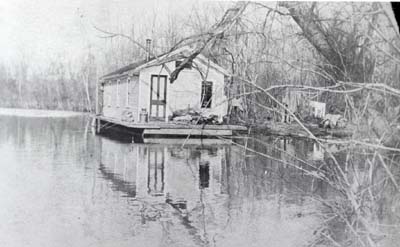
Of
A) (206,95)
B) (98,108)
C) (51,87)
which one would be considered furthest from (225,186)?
(51,87)

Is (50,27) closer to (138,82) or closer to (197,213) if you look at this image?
(138,82)

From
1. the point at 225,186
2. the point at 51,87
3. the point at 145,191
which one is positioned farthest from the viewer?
the point at 225,186

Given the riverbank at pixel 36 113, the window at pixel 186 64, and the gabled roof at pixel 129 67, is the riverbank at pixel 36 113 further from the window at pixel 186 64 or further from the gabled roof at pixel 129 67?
the window at pixel 186 64

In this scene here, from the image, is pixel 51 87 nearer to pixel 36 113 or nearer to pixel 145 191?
pixel 36 113

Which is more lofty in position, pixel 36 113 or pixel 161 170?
pixel 36 113

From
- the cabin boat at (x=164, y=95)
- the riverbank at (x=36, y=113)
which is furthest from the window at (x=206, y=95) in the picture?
the riverbank at (x=36, y=113)

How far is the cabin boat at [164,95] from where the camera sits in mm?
2312

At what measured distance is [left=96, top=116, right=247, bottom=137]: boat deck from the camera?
7.75ft

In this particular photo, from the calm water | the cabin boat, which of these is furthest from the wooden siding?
the calm water

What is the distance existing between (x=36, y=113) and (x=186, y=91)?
797 millimetres

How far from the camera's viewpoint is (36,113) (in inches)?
89.1

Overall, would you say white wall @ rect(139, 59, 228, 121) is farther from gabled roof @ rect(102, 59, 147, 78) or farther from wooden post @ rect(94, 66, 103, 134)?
wooden post @ rect(94, 66, 103, 134)

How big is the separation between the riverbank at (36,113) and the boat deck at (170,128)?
0.16 meters

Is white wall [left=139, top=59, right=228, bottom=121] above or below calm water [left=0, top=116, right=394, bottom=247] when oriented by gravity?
above
